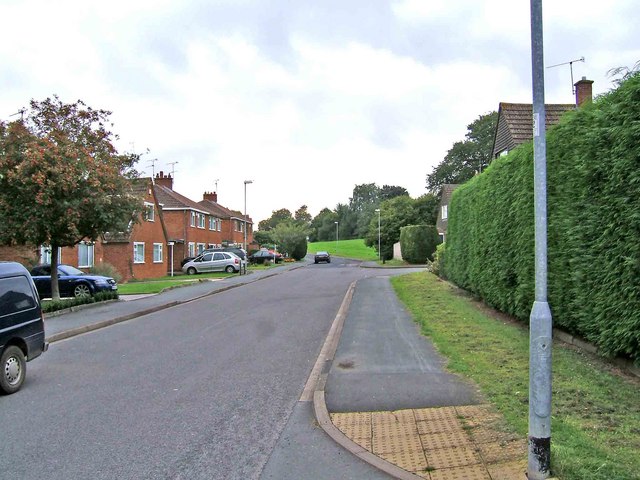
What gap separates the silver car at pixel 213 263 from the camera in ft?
132

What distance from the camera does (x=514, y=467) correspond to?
13.3 feet

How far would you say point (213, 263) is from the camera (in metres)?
40.6

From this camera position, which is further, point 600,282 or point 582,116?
point 582,116

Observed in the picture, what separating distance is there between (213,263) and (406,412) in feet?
119

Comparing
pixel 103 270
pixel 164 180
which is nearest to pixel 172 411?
pixel 103 270

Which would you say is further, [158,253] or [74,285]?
[158,253]

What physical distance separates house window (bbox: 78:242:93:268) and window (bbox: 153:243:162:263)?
6528mm

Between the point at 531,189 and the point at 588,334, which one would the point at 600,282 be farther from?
the point at 531,189

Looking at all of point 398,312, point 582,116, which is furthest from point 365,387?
point 398,312

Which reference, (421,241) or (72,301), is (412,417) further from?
(421,241)

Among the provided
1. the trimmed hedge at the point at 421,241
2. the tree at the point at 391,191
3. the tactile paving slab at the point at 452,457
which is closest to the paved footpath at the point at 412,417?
the tactile paving slab at the point at 452,457

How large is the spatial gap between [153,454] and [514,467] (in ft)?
10.2

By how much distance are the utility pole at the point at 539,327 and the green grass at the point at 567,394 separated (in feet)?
0.59

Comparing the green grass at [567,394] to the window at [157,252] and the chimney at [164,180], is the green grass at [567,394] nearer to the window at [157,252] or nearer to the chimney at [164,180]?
the window at [157,252]
